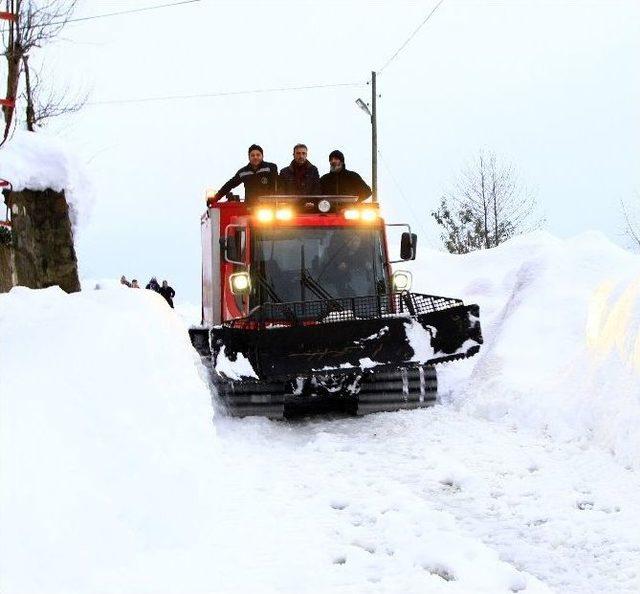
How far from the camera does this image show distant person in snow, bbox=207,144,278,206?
9.47 metres

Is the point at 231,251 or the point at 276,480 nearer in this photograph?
the point at 276,480

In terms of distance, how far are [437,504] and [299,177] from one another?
18.6ft

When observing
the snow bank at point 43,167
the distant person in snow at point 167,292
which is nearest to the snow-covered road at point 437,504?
the snow bank at point 43,167

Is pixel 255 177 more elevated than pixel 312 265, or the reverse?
pixel 255 177

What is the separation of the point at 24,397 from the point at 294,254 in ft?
16.1

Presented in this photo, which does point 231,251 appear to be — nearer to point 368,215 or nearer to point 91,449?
point 368,215

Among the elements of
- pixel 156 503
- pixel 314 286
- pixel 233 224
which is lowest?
pixel 156 503

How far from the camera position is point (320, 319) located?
7988 millimetres

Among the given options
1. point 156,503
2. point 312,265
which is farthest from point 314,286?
point 156,503

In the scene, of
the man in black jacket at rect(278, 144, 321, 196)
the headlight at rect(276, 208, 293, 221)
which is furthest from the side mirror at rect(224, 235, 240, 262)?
the man in black jacket at rect(278, 144, 321, 196)

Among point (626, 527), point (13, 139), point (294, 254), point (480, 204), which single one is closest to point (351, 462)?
point (626, 527)

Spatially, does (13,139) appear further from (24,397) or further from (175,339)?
(24,397)

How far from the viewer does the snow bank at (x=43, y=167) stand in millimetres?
8375

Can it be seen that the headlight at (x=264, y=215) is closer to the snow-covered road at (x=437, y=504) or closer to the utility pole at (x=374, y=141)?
the snow-covered road at (x=437, y=504)
